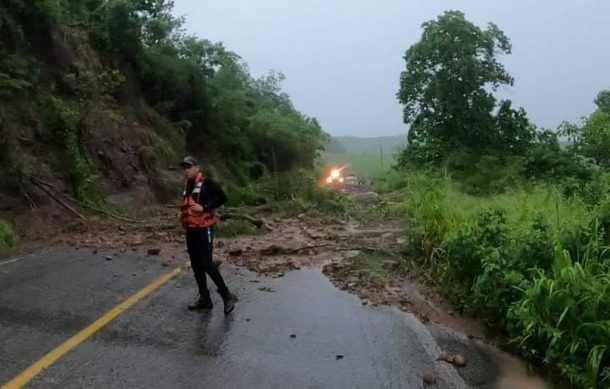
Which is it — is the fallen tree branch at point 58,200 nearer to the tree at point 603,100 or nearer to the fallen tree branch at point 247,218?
the fallen tree branch at point 247,218

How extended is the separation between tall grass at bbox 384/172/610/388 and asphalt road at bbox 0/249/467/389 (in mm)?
964

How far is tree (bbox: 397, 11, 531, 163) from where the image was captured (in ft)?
117

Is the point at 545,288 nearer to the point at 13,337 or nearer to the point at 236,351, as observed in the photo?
the point at 236,351

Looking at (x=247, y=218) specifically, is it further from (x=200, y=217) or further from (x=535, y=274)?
(x=535, y=274)

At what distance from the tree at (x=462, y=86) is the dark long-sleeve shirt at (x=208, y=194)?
29.9 m

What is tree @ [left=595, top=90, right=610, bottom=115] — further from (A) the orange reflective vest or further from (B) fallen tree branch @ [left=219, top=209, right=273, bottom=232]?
(A) the orange reflective vest

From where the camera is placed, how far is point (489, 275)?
7410 mm

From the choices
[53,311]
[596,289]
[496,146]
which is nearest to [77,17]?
[53,311]

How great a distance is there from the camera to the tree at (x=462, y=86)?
35.5 meters

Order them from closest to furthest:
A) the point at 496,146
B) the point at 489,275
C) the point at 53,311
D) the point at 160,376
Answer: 1. the point at 160,376
2. the point at 53,311
3. the point at 489,275
4. the point at 496,146

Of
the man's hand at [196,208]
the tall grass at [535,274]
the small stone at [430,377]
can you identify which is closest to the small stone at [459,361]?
the small stone at [430,377]

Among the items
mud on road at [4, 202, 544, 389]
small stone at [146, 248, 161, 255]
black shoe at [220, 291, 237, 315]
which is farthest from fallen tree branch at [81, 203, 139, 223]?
black shoe at [220, 291, 237, 315]

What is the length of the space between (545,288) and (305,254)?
6.24 meters

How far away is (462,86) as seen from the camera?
3572 cm
